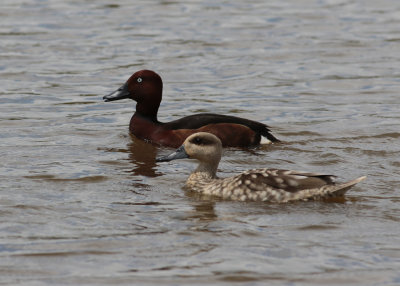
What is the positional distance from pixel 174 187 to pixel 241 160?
168 centimetres

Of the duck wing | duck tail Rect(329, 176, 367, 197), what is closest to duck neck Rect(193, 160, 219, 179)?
duck tail Rect(329, 176, 367, 197)

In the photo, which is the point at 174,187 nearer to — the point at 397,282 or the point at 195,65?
the point at 397,282

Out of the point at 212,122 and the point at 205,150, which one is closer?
the point at 205,150

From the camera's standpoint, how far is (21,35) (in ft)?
67.3

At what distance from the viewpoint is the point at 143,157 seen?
1241 cm

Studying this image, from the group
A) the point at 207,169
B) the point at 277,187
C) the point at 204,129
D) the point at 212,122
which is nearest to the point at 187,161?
the point at 204,129

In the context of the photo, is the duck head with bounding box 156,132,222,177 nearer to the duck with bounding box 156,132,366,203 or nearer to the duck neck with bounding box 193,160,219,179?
the duck neck with bounding box 193,160,219,179

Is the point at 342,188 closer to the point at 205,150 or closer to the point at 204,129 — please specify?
the point at 205,150

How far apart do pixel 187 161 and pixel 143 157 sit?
0.61 m

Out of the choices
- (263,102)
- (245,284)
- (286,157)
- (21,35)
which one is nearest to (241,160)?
(286,157)

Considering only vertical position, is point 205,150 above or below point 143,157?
above

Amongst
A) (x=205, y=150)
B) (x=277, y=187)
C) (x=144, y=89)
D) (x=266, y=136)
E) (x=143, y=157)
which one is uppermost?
(x=144, y=89)

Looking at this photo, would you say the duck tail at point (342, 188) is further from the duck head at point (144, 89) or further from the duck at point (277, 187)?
the duck head at point (144, 89)

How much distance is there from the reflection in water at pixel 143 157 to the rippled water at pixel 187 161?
0.04 meters
